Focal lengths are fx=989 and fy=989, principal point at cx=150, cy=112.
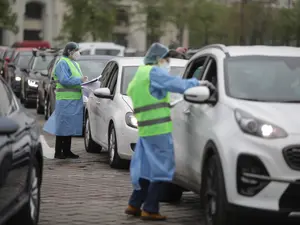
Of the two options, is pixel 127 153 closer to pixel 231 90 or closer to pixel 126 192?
pixel 126 192

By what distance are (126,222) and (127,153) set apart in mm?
4067

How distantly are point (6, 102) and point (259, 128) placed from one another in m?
2.11

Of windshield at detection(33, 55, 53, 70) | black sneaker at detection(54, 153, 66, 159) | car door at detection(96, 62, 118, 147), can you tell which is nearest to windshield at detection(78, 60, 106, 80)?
car door at detection(96, 62, 118, 147)

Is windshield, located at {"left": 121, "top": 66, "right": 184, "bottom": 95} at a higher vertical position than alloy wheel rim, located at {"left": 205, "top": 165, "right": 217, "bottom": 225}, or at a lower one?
higher

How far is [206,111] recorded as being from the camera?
8.52 metres

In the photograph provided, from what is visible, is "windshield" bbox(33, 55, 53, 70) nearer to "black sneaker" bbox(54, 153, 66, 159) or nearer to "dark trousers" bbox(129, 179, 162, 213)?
"black sneaker" bbox(54, 153, 66, 159)

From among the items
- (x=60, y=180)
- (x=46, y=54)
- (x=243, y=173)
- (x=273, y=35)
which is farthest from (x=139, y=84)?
(x=273, y=35)

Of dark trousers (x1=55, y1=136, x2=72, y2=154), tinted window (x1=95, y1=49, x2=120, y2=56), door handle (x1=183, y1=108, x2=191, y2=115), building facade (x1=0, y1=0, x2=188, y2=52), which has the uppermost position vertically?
door handle (x1=183, y1=108, x2=191, y2=115)

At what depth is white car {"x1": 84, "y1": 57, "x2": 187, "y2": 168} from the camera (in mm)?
13297

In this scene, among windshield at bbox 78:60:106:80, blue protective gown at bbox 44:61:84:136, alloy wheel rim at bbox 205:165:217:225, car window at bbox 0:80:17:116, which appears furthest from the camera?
windshield at bbox 78:60:106:80

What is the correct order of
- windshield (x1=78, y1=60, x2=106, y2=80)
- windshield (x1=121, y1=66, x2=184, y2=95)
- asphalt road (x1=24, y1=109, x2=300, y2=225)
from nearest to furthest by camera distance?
asphalt road (x1=24, y1=109, x2=300, y2=225) < windshield (x1=121, y1=66, x2=184, y2=95) < windshield (x1=78, y1=60, x2=106, y2=80)

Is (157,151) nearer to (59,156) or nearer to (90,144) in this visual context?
(59,156)

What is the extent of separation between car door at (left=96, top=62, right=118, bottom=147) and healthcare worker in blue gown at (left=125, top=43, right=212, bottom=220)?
5.15 metres

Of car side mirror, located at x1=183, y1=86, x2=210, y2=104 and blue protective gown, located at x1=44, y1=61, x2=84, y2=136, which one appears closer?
car side mirror, located at x1=183, y1=86, x2=210, y2=104
